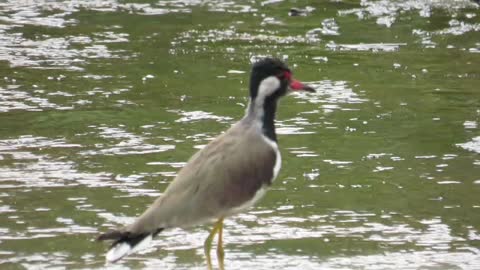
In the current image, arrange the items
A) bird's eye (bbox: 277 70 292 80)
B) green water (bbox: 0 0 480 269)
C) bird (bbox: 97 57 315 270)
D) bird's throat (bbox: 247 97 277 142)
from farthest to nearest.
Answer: green water (bbox: 0 0 480 269), bird's eye (bbox: 277 70 292 80), bird's throat (bbox: 247 97 277 142), bird (bbox: 97 57 315 270)

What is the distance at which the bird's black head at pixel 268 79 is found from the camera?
803 centimetres

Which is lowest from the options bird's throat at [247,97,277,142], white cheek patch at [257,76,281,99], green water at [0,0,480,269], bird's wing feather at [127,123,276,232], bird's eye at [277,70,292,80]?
green water at [0,0,480,269]

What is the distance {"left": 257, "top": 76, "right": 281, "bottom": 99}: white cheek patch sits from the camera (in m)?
8.04

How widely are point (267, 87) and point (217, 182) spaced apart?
0.71m

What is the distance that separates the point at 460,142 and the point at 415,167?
93 centimetres

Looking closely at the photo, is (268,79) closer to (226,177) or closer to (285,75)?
(285,75)

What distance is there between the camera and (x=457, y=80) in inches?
563

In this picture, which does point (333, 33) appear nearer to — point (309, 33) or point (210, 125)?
point (309, 33)

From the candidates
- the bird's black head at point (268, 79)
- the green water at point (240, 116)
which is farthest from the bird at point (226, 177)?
the green water at point (240, 116)

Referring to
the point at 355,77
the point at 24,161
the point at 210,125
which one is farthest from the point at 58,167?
the point at 355,77

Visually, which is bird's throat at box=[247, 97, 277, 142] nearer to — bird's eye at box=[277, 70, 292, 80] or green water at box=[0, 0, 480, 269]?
bird's eye at box=[277, 70, 292, 80]

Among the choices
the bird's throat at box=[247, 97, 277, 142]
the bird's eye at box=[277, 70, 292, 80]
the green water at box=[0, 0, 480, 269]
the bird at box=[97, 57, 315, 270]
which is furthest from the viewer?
the green water at box=[0, 0, 480, 269]

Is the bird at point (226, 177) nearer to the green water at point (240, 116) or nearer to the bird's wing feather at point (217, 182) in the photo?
the bird's wing feather at point (217, 182)

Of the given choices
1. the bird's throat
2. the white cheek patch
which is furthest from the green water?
the white cheek patch
